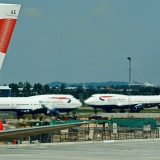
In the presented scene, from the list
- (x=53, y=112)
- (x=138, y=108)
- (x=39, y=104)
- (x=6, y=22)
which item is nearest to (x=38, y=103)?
(x=39, y=104)

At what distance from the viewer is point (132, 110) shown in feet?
598

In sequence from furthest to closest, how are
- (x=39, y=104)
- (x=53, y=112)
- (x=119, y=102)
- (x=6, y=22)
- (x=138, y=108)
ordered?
(x=119, y=102) → (x=138, y=108) → (x=39, y=104) → (x=53, y=112) → (x=6, y=22)

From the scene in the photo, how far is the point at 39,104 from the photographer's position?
155 meters

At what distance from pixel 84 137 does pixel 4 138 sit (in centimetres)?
Result: 5036

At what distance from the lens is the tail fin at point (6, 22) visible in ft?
86.0

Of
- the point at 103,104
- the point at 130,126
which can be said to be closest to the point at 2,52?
the point at 130,126

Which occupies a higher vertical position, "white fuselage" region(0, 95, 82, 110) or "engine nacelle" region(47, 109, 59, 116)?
"white fuselage" region(0, 95, 82, 110)

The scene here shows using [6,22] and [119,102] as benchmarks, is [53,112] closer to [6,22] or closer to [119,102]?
[119,102]

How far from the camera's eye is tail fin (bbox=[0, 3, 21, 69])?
26203 millimetres

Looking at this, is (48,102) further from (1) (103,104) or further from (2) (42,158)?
(2) (42,158)

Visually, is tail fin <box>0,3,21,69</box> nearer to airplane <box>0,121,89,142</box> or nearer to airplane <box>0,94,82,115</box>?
airplane <box>0,121,89,142</box>

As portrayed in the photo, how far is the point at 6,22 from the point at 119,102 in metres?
156

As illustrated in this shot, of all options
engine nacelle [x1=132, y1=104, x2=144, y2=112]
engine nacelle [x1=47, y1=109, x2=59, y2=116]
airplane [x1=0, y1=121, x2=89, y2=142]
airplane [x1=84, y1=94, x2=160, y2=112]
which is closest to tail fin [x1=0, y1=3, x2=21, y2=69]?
airplane [x1=0, y1=121, x2=89, y2=142]

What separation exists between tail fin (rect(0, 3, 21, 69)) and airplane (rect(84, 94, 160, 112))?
14921 cm
